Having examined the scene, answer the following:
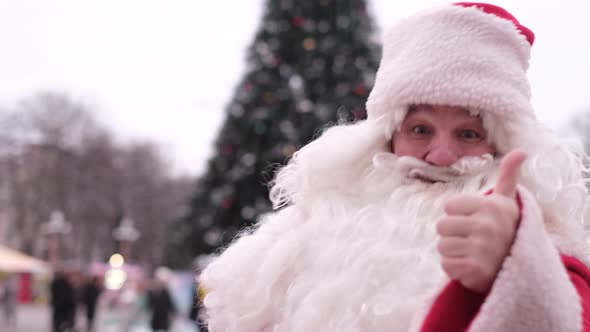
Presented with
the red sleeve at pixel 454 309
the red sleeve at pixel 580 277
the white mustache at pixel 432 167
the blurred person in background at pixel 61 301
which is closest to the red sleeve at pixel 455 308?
the red sleeve at pixel 454 309

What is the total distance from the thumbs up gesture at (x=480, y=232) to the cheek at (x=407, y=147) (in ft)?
2.37

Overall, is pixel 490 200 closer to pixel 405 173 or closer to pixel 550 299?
pixel 550 299

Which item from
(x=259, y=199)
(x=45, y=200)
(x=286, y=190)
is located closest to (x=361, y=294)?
(x=286, y=190)

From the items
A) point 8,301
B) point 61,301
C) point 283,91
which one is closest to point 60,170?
point 8,301

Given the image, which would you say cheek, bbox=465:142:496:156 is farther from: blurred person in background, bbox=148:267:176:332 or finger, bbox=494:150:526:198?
blurred person in background, bbox=148:267:176:332

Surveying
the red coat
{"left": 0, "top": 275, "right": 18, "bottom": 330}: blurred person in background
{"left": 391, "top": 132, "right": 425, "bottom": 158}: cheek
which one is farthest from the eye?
{"left": 0, "top": 275, "right": 18, "bottom": 330}: blurred person in background

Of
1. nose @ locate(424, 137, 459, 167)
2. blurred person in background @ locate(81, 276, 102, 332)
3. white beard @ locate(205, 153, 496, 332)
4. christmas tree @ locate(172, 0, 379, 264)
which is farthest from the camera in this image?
blurred person in background @ locate(81, 276, 102, 332)

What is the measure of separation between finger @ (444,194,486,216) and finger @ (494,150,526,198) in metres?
0.06

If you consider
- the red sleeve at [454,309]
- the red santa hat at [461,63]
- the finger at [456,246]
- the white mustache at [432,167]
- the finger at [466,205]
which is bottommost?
the red sleeve at [454,309]

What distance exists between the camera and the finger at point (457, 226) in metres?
1.42

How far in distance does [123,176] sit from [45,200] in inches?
189

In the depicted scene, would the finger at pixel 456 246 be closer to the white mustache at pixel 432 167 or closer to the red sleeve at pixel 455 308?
the red sleeve at pixel 455 308

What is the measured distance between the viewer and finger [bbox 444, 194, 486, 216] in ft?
4.68

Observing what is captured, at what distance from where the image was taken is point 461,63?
2102mm
